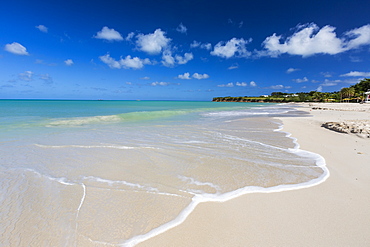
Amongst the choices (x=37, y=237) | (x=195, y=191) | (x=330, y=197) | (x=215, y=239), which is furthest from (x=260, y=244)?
(x=37, y=237)

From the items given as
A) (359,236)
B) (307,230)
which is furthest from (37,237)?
(359,236)

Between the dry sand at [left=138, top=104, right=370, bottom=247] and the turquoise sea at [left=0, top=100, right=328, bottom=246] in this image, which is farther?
the turquoise sea at [left=0, top=100, right=328, bottom=246]

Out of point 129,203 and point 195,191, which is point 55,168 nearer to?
point 129,203

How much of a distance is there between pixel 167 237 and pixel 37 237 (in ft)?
5.91

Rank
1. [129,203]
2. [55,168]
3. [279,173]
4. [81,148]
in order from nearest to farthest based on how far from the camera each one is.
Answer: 1. [129,203]
2. [279,173]
3. [55,168]
4. [81,148]

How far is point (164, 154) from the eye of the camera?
591 centimetres

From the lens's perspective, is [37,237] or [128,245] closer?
[128,245]

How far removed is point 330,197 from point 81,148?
740cm

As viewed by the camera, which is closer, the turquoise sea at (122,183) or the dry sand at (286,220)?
the dry sand at (286,220)

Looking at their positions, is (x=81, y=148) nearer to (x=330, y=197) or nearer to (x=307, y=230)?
(x=307, y=230)

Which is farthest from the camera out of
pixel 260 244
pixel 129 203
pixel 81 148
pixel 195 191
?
pixel 81 148

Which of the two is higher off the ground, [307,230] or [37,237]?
[307,230]

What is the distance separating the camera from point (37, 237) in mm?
2420

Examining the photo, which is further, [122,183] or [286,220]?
[122,183]
